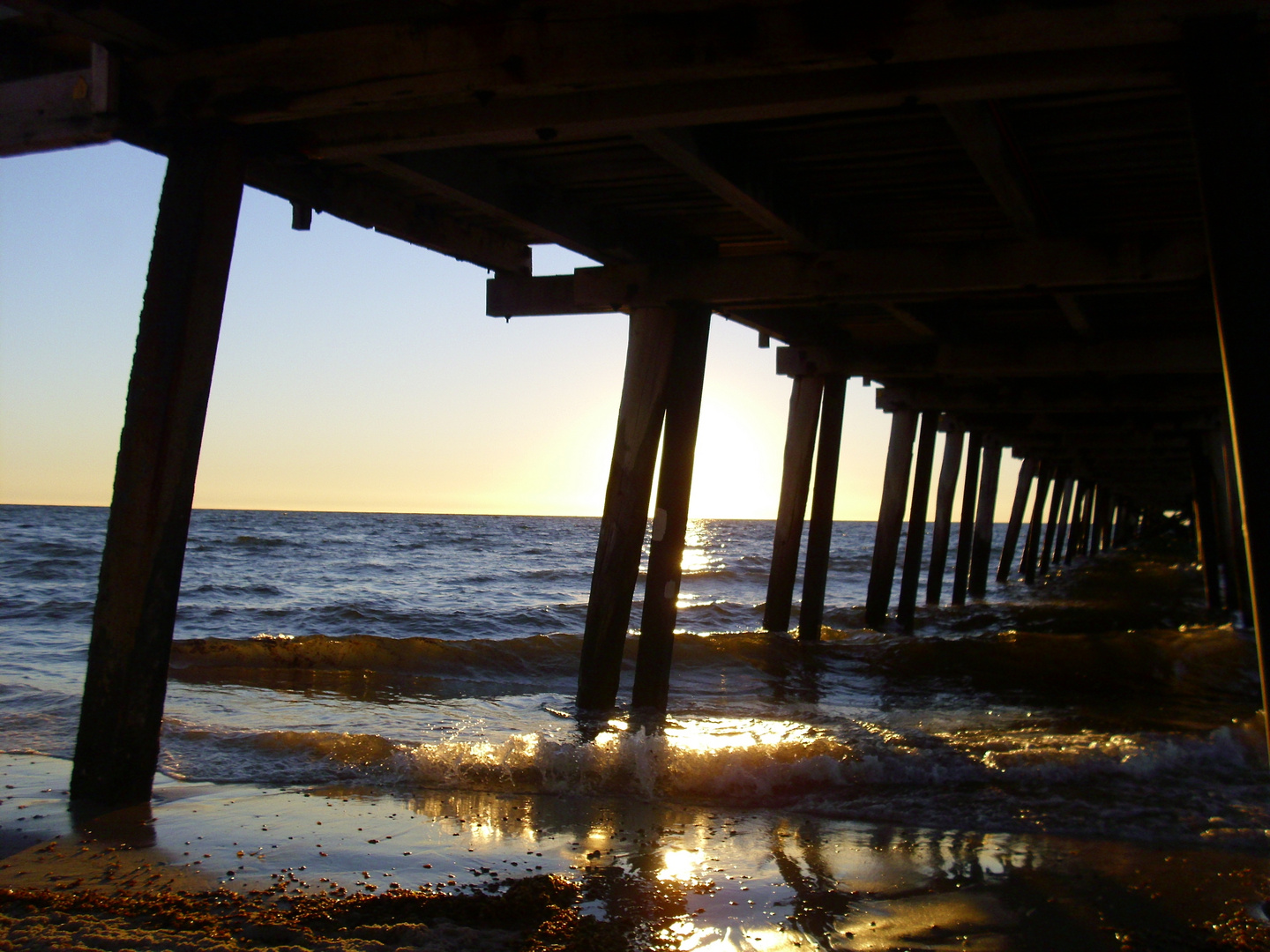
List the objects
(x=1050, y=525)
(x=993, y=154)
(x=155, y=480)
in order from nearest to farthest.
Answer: (x=155, y=480) → (x=993, y=154) → (x=1050, y=525)

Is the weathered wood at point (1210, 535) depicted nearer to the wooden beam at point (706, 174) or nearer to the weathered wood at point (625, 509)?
the weathered wood at point (625, 509)

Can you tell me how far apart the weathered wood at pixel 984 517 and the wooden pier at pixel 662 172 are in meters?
11.0

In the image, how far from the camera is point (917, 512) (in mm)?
12492

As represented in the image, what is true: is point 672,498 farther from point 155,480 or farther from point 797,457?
point 797,457

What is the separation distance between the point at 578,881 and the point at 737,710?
395 centimetres

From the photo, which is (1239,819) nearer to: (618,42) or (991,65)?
(991,65)

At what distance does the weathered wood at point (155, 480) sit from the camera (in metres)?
3.65

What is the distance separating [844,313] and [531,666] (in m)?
4.53

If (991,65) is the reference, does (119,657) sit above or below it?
below

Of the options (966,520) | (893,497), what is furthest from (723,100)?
(966,520)

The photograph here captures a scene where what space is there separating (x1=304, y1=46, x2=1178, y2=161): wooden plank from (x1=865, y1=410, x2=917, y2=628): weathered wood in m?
7.86

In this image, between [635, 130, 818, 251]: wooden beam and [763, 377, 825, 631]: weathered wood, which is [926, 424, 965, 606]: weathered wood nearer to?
[763, 377, 825, 631]: weathered wood

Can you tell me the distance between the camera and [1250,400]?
2688 mm

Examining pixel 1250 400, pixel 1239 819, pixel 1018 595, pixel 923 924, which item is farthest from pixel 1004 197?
pixel 1018 595
